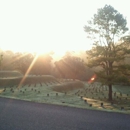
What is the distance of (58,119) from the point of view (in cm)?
925

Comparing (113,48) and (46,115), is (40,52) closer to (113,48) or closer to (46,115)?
(113,48)

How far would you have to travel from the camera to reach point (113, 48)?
25.1 metres

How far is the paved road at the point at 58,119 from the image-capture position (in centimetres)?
812

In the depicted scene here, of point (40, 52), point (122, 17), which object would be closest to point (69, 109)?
point (122, 17)

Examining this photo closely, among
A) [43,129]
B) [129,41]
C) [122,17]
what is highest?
[122,17]

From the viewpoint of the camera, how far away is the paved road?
8.12 m

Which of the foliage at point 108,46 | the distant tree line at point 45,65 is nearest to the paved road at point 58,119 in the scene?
the foliage at point 108,46

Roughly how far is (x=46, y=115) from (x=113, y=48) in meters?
17.6

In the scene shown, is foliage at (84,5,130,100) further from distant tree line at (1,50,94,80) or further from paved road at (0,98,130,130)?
distant tree line at (1,50,94,80)

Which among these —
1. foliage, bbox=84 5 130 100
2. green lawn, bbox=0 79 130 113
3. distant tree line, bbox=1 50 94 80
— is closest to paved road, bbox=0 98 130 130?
green lawn, bbox=0 79 130 113

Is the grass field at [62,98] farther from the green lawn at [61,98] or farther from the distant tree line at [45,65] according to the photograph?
the distant tree line at [45,65]

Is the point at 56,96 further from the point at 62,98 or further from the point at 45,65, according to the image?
the point at 45,65

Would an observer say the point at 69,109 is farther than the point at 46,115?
Yes

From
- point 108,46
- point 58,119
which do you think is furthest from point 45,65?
point 58,119
